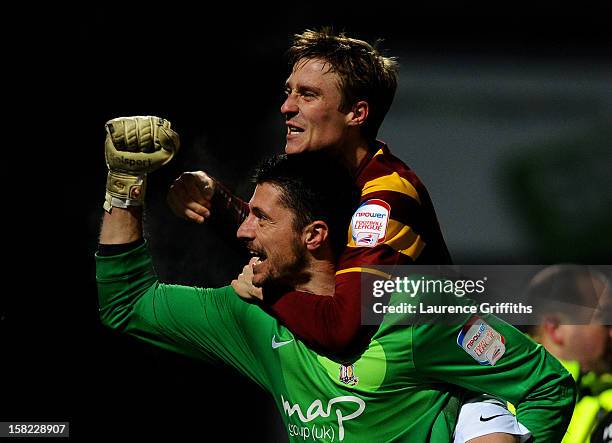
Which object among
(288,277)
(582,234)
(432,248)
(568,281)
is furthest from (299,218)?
(582,234)

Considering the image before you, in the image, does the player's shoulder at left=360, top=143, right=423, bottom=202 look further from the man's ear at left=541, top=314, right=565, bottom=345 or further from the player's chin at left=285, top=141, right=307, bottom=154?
the man's ear at left=541, top=314, right=565, bottom=345

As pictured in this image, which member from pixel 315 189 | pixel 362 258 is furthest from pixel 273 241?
pixel 362 258

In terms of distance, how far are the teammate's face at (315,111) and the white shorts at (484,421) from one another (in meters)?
1.02

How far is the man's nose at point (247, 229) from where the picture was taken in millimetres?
3826

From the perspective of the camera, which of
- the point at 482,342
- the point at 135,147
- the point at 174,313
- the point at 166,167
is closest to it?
the point at 482,342

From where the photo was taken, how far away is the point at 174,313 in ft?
13.2

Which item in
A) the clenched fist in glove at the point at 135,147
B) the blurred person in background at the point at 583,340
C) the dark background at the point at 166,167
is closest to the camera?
the clenched fist in glove at the point at 135,147

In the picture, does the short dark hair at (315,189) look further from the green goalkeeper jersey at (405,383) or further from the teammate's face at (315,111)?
the green goalkeeper jersey at (405,383)

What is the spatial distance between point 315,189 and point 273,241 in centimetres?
23

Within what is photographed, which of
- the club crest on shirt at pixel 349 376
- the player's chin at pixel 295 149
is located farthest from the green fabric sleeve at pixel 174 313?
the player's chin at pixel 295 149

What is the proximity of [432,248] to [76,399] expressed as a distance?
1.94 m

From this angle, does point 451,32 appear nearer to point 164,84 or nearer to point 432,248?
point 164,84

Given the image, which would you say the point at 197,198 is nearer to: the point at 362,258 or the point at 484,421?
the point at 362,258

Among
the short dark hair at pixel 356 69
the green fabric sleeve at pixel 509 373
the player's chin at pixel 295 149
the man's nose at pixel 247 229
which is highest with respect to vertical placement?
the short dark hair at pixel 356 69
